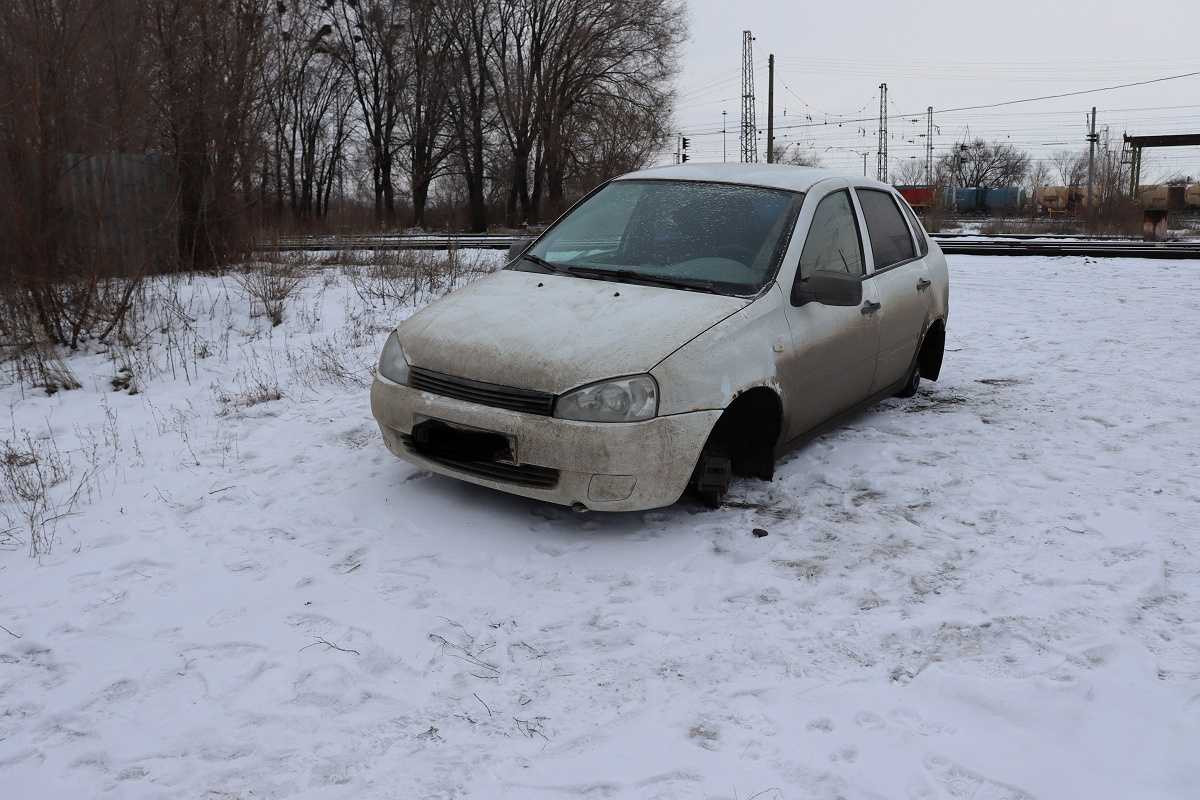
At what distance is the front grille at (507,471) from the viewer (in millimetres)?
4062

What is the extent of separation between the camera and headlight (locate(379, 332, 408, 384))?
175 inches

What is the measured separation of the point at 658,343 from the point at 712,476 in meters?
0.74

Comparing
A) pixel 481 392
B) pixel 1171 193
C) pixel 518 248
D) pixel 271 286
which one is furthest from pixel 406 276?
pixel 1171 193

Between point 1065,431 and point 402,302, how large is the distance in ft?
22.8

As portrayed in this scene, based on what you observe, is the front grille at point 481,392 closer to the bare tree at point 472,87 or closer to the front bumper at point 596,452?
the front bumper at point 596,452

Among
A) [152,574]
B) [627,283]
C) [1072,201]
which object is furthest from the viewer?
[1072,201]

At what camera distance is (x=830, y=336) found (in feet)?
16.6

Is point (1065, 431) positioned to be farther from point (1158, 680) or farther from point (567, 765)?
point (567, 765)

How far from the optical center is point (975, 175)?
83.1m

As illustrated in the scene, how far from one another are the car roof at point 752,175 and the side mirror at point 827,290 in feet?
2.46

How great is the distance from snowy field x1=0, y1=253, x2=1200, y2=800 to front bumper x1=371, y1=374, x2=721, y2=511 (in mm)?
238

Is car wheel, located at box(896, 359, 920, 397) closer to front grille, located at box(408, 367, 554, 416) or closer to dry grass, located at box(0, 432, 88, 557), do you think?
front grille, located at box(408, 367, 554, 416)

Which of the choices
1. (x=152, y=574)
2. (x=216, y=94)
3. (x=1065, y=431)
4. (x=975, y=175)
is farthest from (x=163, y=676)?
(x=975, y=175)

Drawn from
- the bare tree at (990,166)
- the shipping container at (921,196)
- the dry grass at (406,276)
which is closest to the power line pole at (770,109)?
the shipping container at (921,196)
